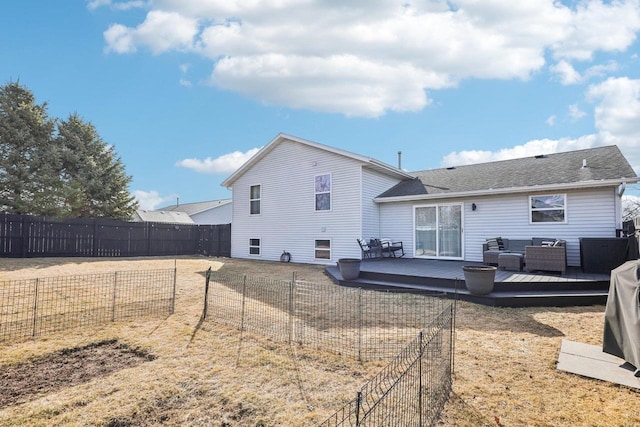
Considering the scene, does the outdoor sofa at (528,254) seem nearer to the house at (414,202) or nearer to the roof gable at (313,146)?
the house at (414,202)

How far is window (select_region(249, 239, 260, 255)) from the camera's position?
1573cm

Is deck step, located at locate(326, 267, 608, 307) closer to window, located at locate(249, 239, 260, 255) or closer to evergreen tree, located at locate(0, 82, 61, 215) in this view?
window, located at locate(249, 239, 260, 255)

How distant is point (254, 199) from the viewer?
15.9 metres

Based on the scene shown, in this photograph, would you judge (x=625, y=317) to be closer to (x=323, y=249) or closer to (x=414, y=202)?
(x=414, y=202)

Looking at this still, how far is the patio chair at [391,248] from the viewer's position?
479 inches

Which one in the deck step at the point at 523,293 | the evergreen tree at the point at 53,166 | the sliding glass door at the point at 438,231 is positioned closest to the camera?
the deck step at the point at 523,293

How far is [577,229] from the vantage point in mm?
9203

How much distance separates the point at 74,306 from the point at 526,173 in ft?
42.1

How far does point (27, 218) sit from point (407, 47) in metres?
16.0

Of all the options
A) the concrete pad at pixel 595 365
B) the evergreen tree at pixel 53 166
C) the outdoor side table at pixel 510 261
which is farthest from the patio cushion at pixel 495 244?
the evergreen tree at pixel 53 166

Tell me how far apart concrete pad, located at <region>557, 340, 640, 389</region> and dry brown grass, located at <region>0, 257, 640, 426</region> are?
0.41 ft

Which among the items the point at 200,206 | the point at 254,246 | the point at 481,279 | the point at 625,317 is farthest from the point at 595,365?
the point at 200,206

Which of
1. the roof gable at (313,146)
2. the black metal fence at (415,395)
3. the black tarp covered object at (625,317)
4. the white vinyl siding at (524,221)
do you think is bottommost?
the black metal fence at (415,395)

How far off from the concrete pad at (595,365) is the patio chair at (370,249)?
7503 mm
